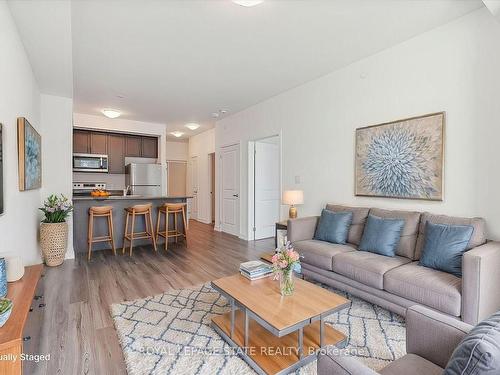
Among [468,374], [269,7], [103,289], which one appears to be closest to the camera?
[468,374]

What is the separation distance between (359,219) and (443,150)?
1.12m

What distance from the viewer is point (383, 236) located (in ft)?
9.16

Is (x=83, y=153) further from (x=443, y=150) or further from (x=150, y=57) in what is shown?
(x=443, y=150)

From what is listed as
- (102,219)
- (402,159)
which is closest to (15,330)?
(402,159)

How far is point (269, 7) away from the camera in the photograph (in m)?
2.37

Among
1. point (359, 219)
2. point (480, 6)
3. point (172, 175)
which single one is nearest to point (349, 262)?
point (359, 219)

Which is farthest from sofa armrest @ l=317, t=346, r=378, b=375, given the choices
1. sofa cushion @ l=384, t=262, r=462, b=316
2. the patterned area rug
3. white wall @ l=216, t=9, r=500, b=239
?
white wall @ l=216, t=9, r=500, b=239

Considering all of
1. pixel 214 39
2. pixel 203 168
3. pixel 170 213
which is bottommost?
pixel 170 213

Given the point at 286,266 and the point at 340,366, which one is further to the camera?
the point at 286,266

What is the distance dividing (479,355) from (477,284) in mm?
1465

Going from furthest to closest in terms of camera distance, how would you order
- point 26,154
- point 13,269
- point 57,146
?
point 57,146 < point 26,154 < point 13,269

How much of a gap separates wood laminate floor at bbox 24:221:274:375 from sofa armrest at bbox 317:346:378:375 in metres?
1.39

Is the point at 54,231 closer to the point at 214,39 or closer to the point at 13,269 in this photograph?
the point at 13,269

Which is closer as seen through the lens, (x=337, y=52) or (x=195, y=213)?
(x=337, y=52)
